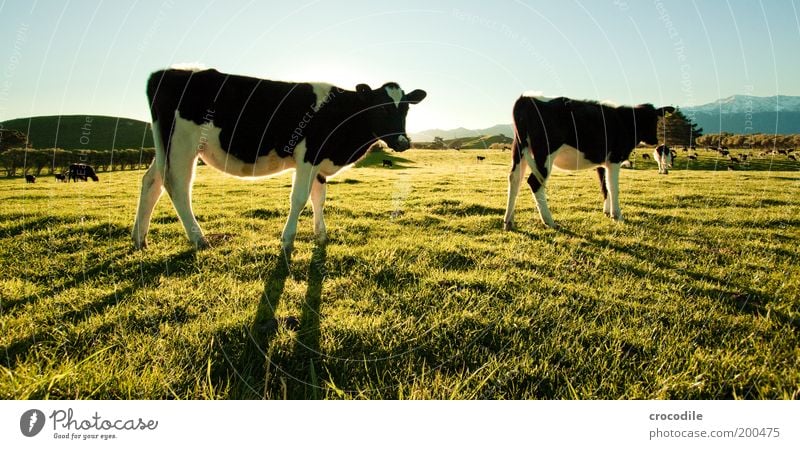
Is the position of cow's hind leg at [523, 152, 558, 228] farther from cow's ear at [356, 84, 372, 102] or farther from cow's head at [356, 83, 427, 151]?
cow's ear at [356, 84, 372, 102]

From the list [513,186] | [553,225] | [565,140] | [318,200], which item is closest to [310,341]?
[318,200]

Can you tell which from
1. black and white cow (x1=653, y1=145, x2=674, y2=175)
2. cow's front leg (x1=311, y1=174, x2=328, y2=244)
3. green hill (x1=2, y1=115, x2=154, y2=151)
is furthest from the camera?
green hill (x1=2, y1=115, x2=154, y2=151)

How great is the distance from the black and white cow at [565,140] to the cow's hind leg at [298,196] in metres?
3.94

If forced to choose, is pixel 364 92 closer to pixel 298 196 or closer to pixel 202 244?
pixel 298 196

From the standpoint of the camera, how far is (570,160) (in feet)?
27.8

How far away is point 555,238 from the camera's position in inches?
268

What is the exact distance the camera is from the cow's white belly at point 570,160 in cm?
830

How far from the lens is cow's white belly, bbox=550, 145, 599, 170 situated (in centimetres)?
830

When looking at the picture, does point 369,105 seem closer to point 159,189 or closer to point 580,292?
point 159,189

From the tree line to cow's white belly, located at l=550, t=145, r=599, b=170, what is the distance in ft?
104

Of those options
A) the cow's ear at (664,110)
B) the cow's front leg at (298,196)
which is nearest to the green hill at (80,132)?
the cow's front leg at (298,196)

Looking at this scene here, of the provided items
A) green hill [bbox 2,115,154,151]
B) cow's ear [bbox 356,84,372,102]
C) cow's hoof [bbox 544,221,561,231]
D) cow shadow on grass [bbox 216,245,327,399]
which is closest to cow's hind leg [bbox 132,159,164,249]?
cow shadow on grass [bbox 216,245,327,399]

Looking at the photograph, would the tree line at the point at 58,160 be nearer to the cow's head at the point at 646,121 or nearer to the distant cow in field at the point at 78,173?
the distant cow in field at the point at 78,173

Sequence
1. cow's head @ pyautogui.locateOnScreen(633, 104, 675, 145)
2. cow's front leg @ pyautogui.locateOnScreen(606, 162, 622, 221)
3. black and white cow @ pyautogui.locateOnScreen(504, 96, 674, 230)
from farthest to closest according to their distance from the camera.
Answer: cow's head @ pyautogui.locateOnScreen(633, 104, 675, 145) → cow's front leg @ pyautogui.locateOnScreen(606, 162, 622, 221) → black and white cow @ pyautogui.locateOnScreen(504, 96, 674, 230)
